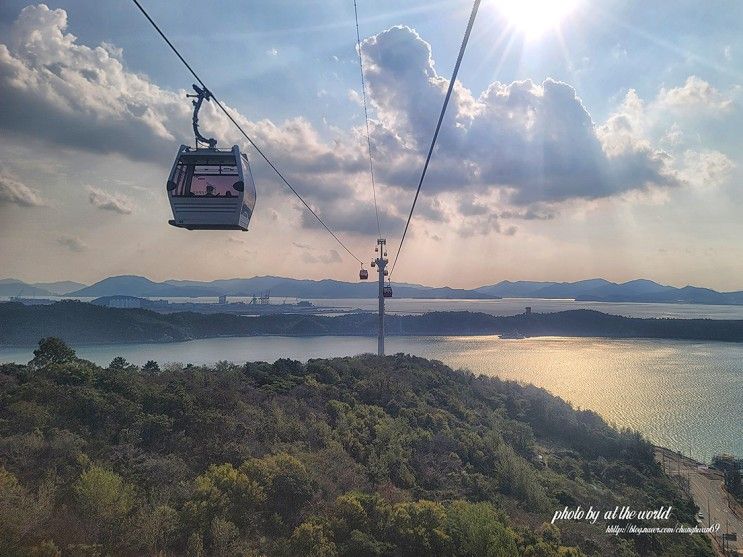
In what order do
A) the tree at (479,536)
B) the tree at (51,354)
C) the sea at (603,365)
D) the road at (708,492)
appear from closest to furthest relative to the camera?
the tree at (479,536)
the road at (708,492)
the tree at (51,354)
the sea at (603,365)

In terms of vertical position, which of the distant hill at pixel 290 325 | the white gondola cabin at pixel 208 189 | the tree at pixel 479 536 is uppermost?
the white gondola cabin at pixel 208 189

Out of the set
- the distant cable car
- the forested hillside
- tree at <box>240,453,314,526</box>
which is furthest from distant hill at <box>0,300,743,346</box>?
the distant cable car

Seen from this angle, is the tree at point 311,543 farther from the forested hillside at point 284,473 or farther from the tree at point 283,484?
the tree at point 283,484

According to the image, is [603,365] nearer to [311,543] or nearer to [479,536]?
[479,536]

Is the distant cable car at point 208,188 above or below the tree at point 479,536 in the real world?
above

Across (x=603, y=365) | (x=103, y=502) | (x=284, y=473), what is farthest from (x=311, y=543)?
(x=603, y=365)

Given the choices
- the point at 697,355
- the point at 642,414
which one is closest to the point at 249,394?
the point at 642,414

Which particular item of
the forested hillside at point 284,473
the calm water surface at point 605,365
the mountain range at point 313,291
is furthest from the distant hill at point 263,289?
the forested hillside at point 284,473

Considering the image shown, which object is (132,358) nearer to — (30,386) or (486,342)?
(30,386)
